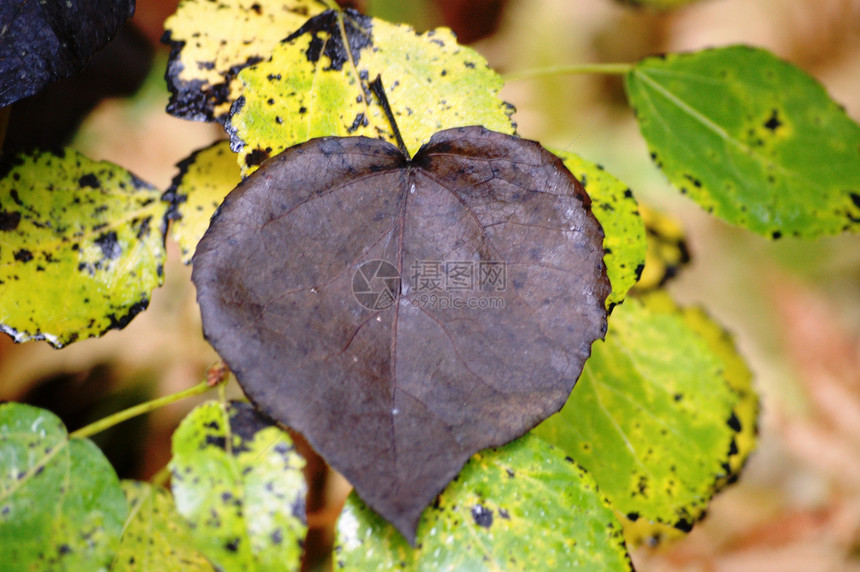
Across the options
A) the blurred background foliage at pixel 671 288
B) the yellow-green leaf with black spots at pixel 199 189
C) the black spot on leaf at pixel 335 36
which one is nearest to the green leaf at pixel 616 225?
the black spot on leaf at pixel 335 36

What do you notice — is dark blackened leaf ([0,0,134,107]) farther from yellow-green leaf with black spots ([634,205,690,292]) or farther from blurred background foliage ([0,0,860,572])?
yellow-green leaf with black spots ([634,205,690,292])

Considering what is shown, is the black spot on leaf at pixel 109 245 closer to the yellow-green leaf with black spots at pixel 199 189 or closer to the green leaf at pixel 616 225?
the yellow-green leaf with black spots at pixel 199 189

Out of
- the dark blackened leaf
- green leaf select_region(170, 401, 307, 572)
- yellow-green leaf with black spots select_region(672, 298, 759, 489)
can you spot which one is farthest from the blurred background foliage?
green leaf select_region(170, 401, 307, 572)

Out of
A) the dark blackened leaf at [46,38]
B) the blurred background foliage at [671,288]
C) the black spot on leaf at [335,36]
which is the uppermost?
the black spot on leaf at [335,36]

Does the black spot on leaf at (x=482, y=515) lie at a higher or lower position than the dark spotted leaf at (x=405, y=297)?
lower

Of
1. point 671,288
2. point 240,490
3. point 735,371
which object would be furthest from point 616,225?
point 671,288

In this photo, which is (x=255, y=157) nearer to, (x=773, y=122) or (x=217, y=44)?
(x=217, y=44)

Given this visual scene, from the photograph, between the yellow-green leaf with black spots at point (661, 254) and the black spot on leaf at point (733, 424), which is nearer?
the black spot on leaf at point (733, 424)

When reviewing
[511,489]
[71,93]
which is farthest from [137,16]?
[511,489]
